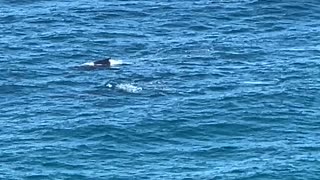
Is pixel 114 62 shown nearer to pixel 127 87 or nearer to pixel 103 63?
pixel 103 63

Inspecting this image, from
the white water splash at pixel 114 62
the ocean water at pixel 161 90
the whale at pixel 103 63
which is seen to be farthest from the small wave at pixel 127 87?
the white water splash at pixel 114 62

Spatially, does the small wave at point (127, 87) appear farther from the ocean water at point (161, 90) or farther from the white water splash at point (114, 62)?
the white water splash at point (114, 62)

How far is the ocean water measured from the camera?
57.7 metres

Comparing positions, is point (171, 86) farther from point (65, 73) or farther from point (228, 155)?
point (228, 155)

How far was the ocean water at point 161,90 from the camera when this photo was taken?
189ft

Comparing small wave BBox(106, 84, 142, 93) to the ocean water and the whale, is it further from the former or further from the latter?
the whale

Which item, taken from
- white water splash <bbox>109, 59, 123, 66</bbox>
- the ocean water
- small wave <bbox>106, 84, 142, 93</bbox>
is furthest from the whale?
small wave <bbox>106, 84, 142, 93</bbox>

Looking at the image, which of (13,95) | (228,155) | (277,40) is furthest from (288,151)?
(277,40)

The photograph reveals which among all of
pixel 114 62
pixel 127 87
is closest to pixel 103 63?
pixel 114 62

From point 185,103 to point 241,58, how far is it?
1173cm

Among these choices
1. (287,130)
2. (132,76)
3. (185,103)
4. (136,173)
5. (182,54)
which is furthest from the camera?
(182,54)

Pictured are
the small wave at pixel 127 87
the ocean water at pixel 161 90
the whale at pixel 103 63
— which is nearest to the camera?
the ocean water at pixel 161 90

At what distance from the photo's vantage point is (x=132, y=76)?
73.6 metres

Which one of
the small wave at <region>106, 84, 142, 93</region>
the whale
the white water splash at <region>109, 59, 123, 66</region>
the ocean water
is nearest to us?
the ocean water
